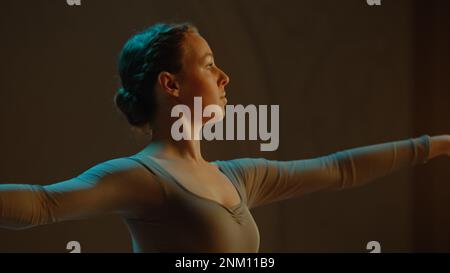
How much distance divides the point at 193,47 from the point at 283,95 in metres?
0.69

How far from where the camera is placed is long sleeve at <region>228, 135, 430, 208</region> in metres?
1.75

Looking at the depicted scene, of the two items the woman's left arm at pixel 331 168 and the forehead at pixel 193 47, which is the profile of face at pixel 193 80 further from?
the woman's left arm at pixel 331 168

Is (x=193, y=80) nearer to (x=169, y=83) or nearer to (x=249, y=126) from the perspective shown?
(x=169, y=83)

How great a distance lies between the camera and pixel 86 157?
6.75 ft

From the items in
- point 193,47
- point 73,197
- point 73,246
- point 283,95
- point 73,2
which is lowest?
point 73,246

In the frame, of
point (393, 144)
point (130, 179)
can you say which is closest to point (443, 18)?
point (393, 144)

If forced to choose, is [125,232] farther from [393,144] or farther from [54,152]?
[393,144]

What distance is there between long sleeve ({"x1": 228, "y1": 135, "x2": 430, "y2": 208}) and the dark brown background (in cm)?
45

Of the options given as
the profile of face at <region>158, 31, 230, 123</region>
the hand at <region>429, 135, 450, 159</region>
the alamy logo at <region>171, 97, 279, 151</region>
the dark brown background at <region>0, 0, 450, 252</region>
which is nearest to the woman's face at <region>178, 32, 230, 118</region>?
the profile of face at <region>158, 31, 230, 123</region>

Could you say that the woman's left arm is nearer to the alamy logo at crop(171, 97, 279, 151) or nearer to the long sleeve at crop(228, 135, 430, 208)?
the long sleeve at crop(228, 135, 430, 208)

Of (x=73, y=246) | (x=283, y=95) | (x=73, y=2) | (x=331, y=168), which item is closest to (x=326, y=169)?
(x=331, y=168)

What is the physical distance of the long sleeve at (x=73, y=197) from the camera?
1299mm

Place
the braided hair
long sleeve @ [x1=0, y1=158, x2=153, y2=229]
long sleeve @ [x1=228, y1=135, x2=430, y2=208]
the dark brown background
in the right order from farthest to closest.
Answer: the dark brown background < long sleeve @ [x1=228, y1=135, x2=430, y2=208] < the braided hair < long sleeve @ [x1=0, y1=158, x2=153, y2=229]

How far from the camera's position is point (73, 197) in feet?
4.55
